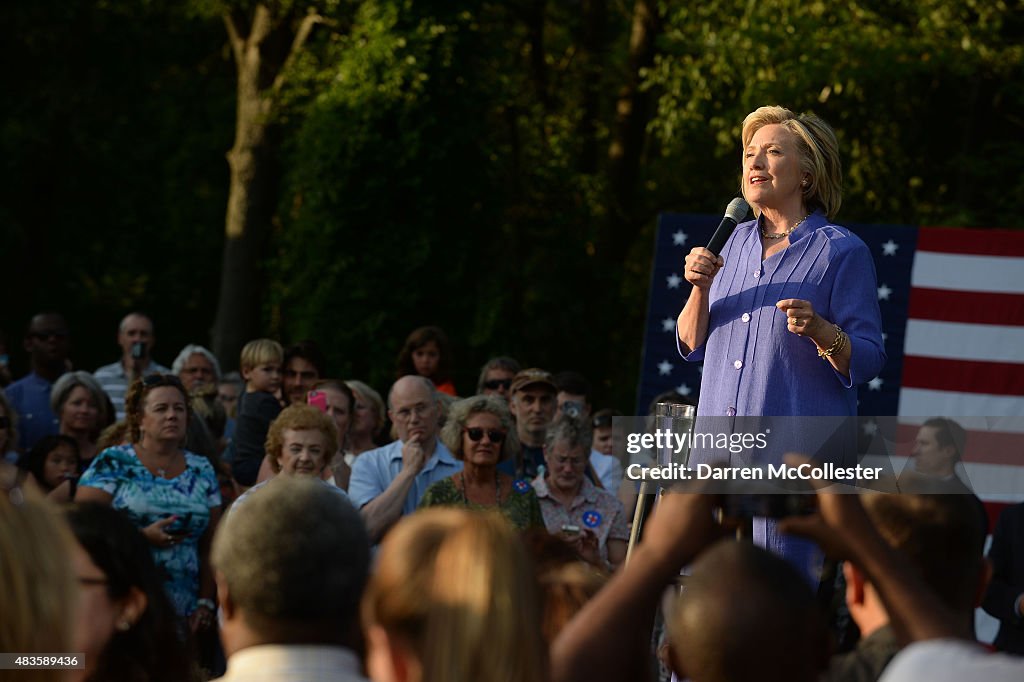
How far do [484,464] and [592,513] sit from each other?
0.67 m

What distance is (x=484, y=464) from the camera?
684 centimetres

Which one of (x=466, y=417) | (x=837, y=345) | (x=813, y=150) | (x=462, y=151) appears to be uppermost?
(x=462, y=151)

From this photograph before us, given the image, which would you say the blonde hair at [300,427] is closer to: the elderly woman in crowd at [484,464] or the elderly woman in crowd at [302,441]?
the elderly woman in crowd at [302,441]

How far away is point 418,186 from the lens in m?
12.2

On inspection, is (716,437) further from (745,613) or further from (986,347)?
(986,347)

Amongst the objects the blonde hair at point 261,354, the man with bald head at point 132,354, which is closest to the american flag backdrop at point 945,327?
the blonde hair at point 261,354

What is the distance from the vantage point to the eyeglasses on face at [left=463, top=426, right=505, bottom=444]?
6.86m

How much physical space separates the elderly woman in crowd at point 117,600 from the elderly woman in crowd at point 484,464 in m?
3.54

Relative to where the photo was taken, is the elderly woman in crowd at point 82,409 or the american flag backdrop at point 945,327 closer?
the elderly woman in crowd at point 82,409

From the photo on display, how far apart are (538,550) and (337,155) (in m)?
9.31

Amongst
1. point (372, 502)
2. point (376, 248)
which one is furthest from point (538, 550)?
point (376, 248)

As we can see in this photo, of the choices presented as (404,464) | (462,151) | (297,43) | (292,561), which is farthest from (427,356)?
(297,43)

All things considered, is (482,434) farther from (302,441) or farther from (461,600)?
(461,600)

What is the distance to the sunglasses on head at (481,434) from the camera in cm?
686
